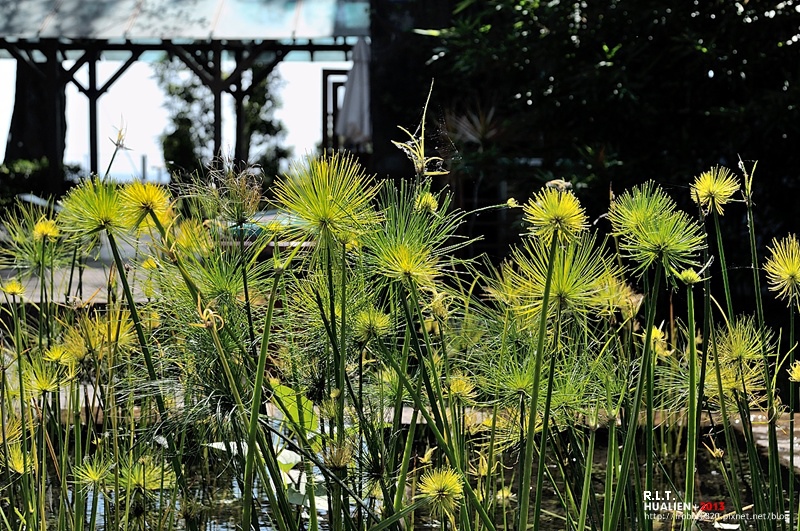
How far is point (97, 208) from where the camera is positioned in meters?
1.11

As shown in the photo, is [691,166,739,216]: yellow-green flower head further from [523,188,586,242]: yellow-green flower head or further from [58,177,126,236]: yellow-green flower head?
[58,177,126,236]: yellow-green flower head

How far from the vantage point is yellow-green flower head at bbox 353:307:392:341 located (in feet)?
4.26

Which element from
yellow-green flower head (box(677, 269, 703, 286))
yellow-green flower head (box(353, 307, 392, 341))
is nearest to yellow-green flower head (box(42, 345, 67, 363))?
yellow-green flower head (box(353, 307, 392, 341))

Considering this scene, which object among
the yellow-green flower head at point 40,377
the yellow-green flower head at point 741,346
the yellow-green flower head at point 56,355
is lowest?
the yellow-green flower head at point 40,377

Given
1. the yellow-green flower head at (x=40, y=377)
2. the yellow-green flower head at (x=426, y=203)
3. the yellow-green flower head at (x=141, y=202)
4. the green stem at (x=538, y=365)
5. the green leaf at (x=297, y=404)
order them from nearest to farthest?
the green stem at (x=538, y=365) → the yellow-green flower head at (x=141, y=202) → the yellow-green flower head at (x=426, y=203) → the green leaf at (x=297, y=404) → the yellow-green flower head at (x=40, y=377)

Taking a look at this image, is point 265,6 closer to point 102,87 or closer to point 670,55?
point 102,87

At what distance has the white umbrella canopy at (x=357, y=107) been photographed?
29.7 feet

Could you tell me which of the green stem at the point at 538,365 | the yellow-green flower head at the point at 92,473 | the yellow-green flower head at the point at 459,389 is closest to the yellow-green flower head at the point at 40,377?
the yellow-green flower head at the point at 92,473

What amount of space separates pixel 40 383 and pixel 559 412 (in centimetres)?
76

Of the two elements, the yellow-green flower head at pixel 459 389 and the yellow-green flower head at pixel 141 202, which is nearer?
the yellow-green flower head at pixel 141 202

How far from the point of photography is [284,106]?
18.2 m

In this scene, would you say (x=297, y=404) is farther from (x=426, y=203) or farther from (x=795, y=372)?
(x=795, y=372)

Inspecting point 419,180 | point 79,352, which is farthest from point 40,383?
point 419,180

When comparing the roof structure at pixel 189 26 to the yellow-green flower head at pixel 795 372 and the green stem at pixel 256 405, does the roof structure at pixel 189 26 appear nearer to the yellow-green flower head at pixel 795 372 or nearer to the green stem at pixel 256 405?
the yellow-green flower head at pixel 795 372
